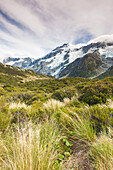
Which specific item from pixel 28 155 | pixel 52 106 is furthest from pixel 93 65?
pixel 28 155

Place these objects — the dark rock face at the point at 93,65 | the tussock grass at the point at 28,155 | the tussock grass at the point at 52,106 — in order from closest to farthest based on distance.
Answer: the tussock grass at the point at 28,155
the tussock grass at the point at 52,106
the dark rock face at the point at 93,65

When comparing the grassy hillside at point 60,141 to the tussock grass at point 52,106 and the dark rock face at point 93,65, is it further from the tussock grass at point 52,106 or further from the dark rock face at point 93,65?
the dark rock face at point 93,65

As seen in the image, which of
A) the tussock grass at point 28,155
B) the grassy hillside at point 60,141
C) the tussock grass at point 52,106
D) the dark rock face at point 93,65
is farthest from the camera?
the dark rock face at point 93,65

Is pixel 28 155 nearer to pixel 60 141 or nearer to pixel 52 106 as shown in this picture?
pixel 60 141

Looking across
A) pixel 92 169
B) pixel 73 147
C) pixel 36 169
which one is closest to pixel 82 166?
pixel 92 169

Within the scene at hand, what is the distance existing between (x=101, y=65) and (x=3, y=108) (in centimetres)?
19124

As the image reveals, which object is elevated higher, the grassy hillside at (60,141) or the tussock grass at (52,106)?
the tussock grass at (52,106)

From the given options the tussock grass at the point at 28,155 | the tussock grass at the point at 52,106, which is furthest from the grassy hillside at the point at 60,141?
the tussock grass at the point at 52,106

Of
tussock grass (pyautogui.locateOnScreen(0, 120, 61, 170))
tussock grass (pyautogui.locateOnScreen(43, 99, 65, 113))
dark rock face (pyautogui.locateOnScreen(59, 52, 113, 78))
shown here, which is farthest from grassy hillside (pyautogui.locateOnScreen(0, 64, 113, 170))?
dark rock face (pyautogui.locateOnScreen(59, 52, 113, 78))

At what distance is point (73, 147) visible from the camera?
2.24 m

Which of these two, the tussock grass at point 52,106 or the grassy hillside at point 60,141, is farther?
the tussock grass at point 52,106

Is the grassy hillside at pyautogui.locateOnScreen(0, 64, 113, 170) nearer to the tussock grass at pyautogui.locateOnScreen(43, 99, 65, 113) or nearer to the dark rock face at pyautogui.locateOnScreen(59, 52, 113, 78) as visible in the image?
the tussock grass at pyautogui.locateOnScreen(43, 99, 65, 113)

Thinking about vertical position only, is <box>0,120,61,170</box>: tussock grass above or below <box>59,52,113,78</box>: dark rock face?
below

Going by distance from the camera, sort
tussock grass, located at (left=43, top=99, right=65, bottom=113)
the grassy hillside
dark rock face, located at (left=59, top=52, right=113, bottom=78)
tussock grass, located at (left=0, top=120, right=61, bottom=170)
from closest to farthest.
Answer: tussock grass, located at (left=0, top=120, right=61, bottom=170)
the grassy hillside
tussock grass, located at (left=43, top=99, right=65, bottom=113)
dark rock face, located at (left=59, top=52, right=113, bottom=78)
